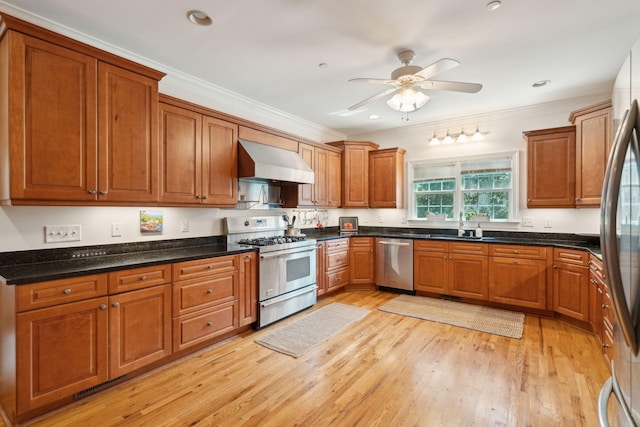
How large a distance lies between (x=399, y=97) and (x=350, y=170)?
8.17 ft

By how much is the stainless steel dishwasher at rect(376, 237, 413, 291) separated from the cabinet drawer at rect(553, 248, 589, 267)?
5.78ft

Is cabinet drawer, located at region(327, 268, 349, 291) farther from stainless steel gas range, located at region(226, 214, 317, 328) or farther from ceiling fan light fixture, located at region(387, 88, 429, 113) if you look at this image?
ceiling fan light fixture, located at region(387, 88, 429, 113)

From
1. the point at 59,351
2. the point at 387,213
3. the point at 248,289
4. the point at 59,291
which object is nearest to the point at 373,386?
the point at 248,289

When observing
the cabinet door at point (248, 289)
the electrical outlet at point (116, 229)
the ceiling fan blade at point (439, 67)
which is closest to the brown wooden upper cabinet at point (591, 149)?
the ceiling fan blade at point (439, 67)

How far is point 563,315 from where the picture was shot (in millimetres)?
3684

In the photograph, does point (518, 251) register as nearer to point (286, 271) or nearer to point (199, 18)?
point (286, 271)

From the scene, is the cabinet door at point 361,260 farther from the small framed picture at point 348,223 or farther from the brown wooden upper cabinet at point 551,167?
the brown wooden upper cabinet at point 551,167

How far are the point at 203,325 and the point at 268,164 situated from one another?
5.98 ft

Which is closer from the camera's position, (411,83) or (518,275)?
(411,83)

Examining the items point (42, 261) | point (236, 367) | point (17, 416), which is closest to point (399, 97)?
point (236, 367)

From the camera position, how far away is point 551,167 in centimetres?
389

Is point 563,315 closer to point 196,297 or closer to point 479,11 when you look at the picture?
point 479,11

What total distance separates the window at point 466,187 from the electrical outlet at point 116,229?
14.0 feet

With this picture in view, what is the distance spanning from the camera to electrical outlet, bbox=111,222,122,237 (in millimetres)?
2776
